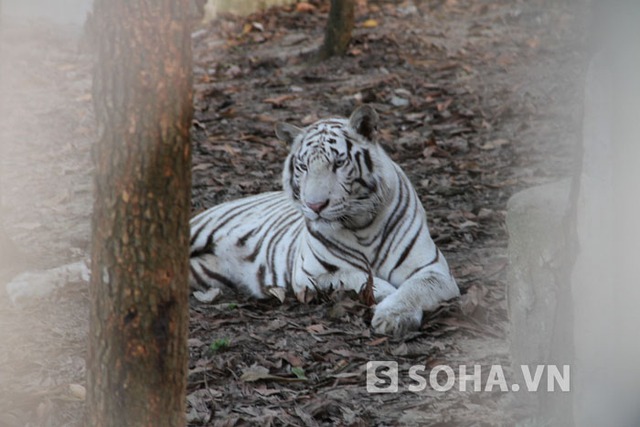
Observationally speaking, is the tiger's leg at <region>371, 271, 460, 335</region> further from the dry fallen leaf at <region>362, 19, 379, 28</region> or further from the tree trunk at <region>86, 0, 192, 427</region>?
the dry fallen leaf at <region>362, 19, 379, 28</region>

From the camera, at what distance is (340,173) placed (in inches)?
198

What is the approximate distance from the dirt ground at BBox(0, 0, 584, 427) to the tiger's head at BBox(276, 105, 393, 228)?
0.44 meters

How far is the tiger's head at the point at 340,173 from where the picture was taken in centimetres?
496

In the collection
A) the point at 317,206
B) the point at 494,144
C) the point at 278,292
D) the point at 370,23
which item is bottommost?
the point at 278,292

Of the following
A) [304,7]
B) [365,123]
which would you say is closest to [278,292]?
[365,123]

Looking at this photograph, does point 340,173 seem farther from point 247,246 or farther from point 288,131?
point 247,246

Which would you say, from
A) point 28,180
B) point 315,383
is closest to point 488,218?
point 315,383

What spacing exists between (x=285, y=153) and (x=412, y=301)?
327cm

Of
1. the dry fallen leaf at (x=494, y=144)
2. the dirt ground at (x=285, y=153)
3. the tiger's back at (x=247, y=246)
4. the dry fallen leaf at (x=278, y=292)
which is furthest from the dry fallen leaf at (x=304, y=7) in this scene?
the dry fallen leaf at (x=278, y=292)

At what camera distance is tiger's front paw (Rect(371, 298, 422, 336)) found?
450 cm

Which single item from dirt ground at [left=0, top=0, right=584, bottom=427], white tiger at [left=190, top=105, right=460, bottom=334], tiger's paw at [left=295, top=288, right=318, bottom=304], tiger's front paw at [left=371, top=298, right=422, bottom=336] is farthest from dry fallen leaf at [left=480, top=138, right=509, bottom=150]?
tiger's front paw at [left=371, top=298, right=422, bottom=336]

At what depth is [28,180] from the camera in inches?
293

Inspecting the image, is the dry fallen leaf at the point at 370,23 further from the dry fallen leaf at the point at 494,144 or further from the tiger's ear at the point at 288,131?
the tiger's ear at the point at 288,131

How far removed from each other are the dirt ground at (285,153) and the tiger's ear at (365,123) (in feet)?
2.80
